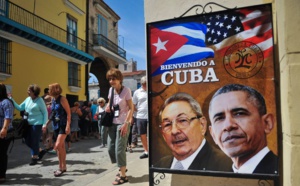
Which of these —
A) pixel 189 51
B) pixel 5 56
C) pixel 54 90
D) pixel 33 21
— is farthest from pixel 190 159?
pixel 33 21

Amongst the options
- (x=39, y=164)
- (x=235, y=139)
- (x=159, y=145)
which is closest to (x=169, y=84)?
(x=159, y=145)

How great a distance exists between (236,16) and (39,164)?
17.3 ft

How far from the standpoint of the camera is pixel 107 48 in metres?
22.9

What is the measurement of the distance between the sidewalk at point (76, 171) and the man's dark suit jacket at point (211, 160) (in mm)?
1489

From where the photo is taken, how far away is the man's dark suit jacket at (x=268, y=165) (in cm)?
251

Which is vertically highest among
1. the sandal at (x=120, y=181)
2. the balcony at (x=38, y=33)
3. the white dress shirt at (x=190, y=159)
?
the balcony at (x=38, y=33)

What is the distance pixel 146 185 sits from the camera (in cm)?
400

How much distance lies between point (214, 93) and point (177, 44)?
0.64 metres

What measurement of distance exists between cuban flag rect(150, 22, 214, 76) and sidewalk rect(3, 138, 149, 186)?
204cm

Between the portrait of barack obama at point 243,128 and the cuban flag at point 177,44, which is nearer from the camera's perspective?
the portrait of barack obama at point 243,128

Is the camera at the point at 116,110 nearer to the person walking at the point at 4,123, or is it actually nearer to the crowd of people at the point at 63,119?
the crowd of people at the point at 63,119

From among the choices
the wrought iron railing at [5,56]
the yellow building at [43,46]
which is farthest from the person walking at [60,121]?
the wrought iron railing at [5,56]

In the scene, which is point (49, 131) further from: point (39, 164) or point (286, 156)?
point (286, 156)

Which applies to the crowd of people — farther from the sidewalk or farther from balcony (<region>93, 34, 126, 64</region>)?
balcony (<region>93, 34, 126, 64</region>)
